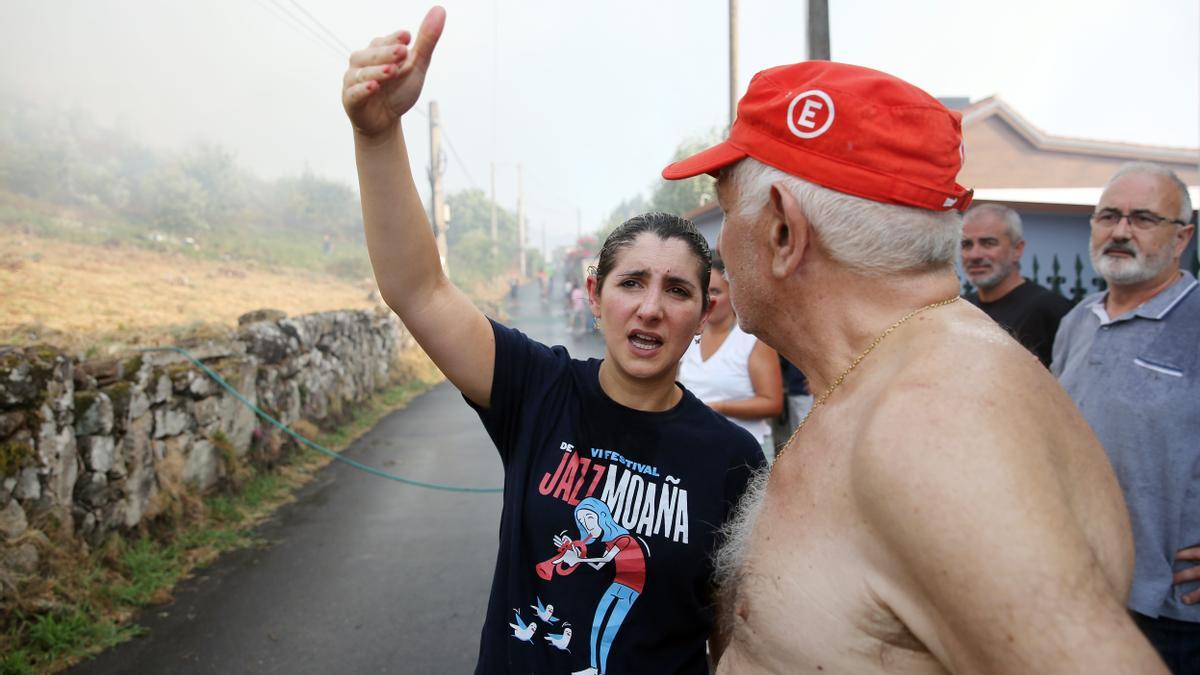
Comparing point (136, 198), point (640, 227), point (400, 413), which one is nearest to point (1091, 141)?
point (400, 413)

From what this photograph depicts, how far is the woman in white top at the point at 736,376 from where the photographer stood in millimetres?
4125

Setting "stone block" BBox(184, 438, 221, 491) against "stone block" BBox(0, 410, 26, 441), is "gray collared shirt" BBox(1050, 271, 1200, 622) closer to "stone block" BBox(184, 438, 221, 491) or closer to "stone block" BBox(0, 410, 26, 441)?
"stone block" BBox(0, 410, 26, 441)

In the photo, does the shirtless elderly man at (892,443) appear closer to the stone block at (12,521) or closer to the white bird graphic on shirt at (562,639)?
the white bird graphic on shirt at (562,639)

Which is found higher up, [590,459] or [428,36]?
[428,36]

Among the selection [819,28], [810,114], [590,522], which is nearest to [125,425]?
[590,522]

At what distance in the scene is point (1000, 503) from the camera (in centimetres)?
81

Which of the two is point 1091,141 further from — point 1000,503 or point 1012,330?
point 1000,503

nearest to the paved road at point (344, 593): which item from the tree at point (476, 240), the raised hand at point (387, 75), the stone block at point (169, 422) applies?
the stone block at point (169, 422)

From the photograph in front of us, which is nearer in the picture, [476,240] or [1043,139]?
[1043,139]

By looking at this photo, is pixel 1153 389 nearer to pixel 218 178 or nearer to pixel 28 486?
pixel 28 486

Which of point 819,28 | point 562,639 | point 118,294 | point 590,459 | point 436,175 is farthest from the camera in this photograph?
point 436,175

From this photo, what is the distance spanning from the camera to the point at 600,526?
5.78 feet

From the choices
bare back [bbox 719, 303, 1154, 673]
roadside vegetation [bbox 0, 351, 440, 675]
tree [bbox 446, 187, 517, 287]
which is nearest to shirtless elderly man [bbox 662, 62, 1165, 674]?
bare back [bbox 719, 303, 1154, 673]

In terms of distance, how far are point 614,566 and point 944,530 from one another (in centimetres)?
103
